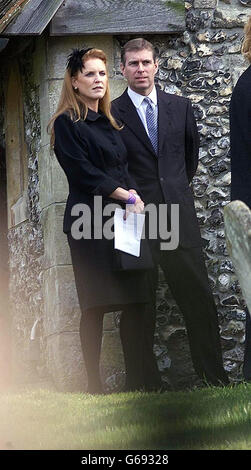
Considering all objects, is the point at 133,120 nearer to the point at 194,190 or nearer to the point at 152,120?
the point at 152,120

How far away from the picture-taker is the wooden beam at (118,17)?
26.2ft

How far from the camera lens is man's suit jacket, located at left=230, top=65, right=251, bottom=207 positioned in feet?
19.5

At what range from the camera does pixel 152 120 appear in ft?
24.0

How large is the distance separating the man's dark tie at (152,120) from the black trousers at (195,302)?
2.22 feet

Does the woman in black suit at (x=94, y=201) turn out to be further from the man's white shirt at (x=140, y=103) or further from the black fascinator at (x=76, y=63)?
the man's white shirt at (x=140, y=103)

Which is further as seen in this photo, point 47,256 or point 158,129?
point 47,256

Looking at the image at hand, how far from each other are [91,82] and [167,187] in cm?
88

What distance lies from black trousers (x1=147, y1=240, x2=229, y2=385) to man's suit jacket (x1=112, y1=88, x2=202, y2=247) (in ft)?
0.40

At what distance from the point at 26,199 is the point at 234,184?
3.37 m

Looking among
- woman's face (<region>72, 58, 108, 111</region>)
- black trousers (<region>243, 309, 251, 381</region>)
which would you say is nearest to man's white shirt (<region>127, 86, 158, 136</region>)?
woman's face (<region>72, 58, 108, 111</region>)

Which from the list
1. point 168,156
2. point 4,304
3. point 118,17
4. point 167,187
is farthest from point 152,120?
point 4,304

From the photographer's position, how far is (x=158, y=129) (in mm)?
7258
